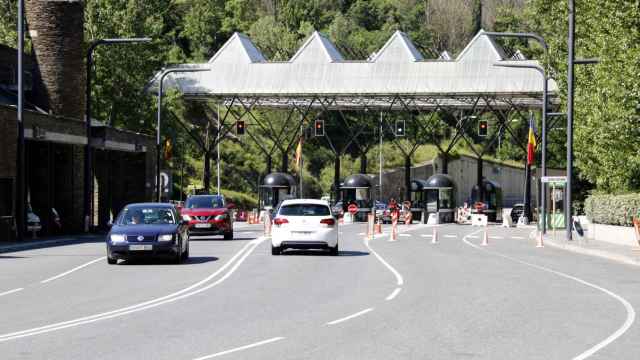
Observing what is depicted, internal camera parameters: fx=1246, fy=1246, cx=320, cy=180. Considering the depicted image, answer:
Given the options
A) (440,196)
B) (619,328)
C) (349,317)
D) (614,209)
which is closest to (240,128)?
(440,196)

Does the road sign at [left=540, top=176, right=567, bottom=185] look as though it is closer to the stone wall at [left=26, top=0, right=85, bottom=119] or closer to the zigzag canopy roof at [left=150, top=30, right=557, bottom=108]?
the stone wall at [left=26, top=0, right=85, bottom=119]

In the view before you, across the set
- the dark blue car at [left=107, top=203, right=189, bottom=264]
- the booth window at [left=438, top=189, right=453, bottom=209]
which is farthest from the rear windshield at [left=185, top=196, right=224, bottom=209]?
the booth window at [left=438, top=189, right=453, bottom=209]

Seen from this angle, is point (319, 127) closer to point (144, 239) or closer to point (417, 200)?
point (417, 200)

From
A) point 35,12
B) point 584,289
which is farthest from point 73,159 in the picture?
point 584,289

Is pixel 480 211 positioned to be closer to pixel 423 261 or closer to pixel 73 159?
pixel 73 159

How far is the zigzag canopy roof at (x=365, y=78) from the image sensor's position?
8150 cm

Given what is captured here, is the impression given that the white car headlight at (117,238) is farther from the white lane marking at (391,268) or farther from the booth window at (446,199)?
the booth window at (446,199)

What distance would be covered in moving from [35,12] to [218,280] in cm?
3490

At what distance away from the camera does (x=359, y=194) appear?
9075 centimetres

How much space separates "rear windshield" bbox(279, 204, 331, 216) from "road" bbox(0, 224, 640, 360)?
7.93 ft

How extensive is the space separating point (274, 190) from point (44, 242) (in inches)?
1774

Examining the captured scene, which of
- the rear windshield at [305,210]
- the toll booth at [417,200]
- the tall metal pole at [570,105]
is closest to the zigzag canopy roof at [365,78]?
the toll booth at [417,200]

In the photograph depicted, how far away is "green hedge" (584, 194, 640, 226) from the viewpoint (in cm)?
4372

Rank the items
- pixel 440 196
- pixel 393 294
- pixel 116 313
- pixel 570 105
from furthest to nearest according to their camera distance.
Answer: pixel 440 196 < pixel 570 105 < pixel 393 294 < pixel 116 313
